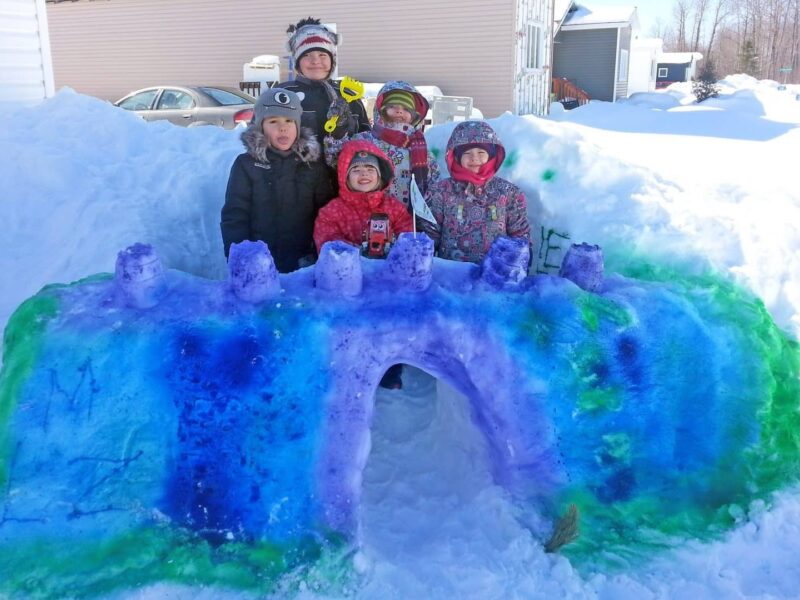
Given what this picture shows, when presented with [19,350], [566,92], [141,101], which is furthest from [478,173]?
[566,92]

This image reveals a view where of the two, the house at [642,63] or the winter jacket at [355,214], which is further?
the house at [642,63]

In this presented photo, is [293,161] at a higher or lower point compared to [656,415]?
higher

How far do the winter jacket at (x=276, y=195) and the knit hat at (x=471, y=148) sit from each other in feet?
2.35

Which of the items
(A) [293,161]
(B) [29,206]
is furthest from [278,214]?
(B) [29,206]

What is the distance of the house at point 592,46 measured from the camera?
23.8 metres

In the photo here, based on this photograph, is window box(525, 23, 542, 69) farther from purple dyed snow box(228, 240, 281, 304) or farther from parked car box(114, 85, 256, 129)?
purple dyed snow box(228, 240, 281, 304)

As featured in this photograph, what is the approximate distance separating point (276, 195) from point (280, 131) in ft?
1.06

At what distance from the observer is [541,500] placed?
255 centimetres

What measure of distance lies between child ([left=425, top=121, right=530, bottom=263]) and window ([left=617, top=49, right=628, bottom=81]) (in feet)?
80.4

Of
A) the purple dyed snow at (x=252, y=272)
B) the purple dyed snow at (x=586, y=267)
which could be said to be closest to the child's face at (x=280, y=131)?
the purple dyed snow at (x=252, y=272)

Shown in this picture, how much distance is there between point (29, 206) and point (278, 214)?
1835 mm

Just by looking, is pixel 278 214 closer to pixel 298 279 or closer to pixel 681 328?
pixel 298 279

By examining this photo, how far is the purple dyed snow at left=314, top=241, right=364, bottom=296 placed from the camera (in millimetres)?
2533

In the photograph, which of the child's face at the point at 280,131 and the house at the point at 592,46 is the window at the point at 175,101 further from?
the house at the point at 592,46
